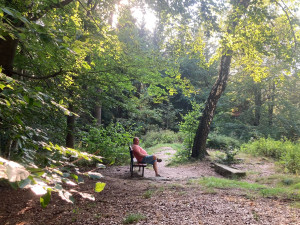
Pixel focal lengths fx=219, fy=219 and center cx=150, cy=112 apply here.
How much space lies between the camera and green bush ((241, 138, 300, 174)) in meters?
6.80

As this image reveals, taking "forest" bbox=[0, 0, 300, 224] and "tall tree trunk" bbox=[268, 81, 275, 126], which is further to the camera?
"tall tree trunk" bbox=[268, 81, 275, 126]

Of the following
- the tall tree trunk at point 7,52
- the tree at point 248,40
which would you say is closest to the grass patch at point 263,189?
the tree at point 248,40

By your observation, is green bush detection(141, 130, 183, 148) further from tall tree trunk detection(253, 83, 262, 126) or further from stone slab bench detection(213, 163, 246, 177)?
stone slab bench detection(213, 163, 246, 177)

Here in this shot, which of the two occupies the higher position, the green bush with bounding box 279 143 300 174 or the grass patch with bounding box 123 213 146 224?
the green bush with bounding box 279 143 300 174

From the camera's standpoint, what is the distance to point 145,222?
3.16 m

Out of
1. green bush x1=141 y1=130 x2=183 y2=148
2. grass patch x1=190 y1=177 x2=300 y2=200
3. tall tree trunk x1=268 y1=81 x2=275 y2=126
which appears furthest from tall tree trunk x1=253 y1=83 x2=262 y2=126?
grass patch x1=190 y1=177 x2=300 y2=200

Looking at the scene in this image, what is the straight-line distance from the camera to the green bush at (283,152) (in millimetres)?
6805

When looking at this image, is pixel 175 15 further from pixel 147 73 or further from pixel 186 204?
pixel 186 204

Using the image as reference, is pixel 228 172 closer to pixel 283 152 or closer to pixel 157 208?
pixel 283 152

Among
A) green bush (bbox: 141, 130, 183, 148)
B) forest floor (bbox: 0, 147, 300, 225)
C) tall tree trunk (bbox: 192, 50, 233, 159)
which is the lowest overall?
forest floor (bbox: 0, 147, 300, 225)

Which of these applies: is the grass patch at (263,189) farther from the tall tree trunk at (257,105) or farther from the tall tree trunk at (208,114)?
the tall tree trunk at (257,105)

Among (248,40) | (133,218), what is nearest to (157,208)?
(133,218)

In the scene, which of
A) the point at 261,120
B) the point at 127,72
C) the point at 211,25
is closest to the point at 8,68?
the point at 127,72

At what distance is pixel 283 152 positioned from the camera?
8781mm
